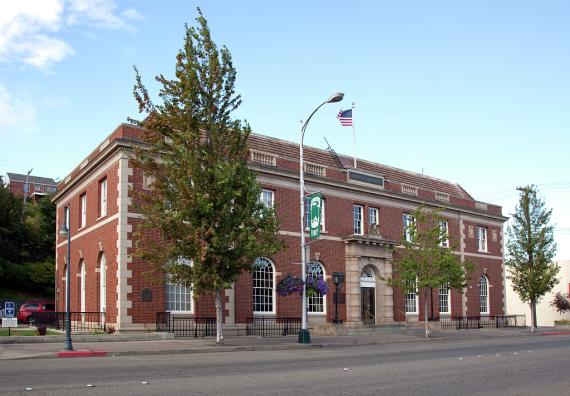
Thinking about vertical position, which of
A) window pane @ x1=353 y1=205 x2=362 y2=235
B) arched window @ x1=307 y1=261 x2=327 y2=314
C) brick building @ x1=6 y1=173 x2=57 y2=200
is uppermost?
brick building @ x1=6 y1=173 x2=57 y2=200

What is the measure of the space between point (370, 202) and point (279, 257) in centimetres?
847

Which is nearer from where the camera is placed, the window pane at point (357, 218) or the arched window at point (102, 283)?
the arched window at point (102, 283)

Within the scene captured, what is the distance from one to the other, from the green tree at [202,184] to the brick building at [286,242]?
230cm

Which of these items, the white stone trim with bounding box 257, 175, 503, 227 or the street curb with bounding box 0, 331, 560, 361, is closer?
the street curb with bounding box 0, 331, 560, 361

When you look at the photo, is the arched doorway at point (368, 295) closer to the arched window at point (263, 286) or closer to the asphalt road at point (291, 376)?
the arched window at point (263, 286)

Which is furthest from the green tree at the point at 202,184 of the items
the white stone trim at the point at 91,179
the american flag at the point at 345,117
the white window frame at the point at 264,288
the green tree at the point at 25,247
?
the green tree at the point at 25,247

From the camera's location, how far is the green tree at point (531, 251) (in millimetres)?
43906

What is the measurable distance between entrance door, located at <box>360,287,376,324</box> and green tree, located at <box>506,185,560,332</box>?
12385 mm

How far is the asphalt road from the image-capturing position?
11781 millimetres

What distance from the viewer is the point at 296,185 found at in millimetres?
35406

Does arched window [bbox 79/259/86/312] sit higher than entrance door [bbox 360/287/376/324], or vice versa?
arched window [bbox 79/259/86/312]

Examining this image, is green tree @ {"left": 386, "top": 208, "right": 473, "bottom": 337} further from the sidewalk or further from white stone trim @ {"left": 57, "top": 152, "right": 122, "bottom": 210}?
white stone trim @ {"left": 57, "top": 152, "right": 122, "bottom": 210}

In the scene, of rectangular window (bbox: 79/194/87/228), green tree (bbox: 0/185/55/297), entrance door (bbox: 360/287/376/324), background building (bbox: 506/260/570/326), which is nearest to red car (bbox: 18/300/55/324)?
rectangular window (bbox: 79/194/87/228)

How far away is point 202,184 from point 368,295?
17.7 metres
